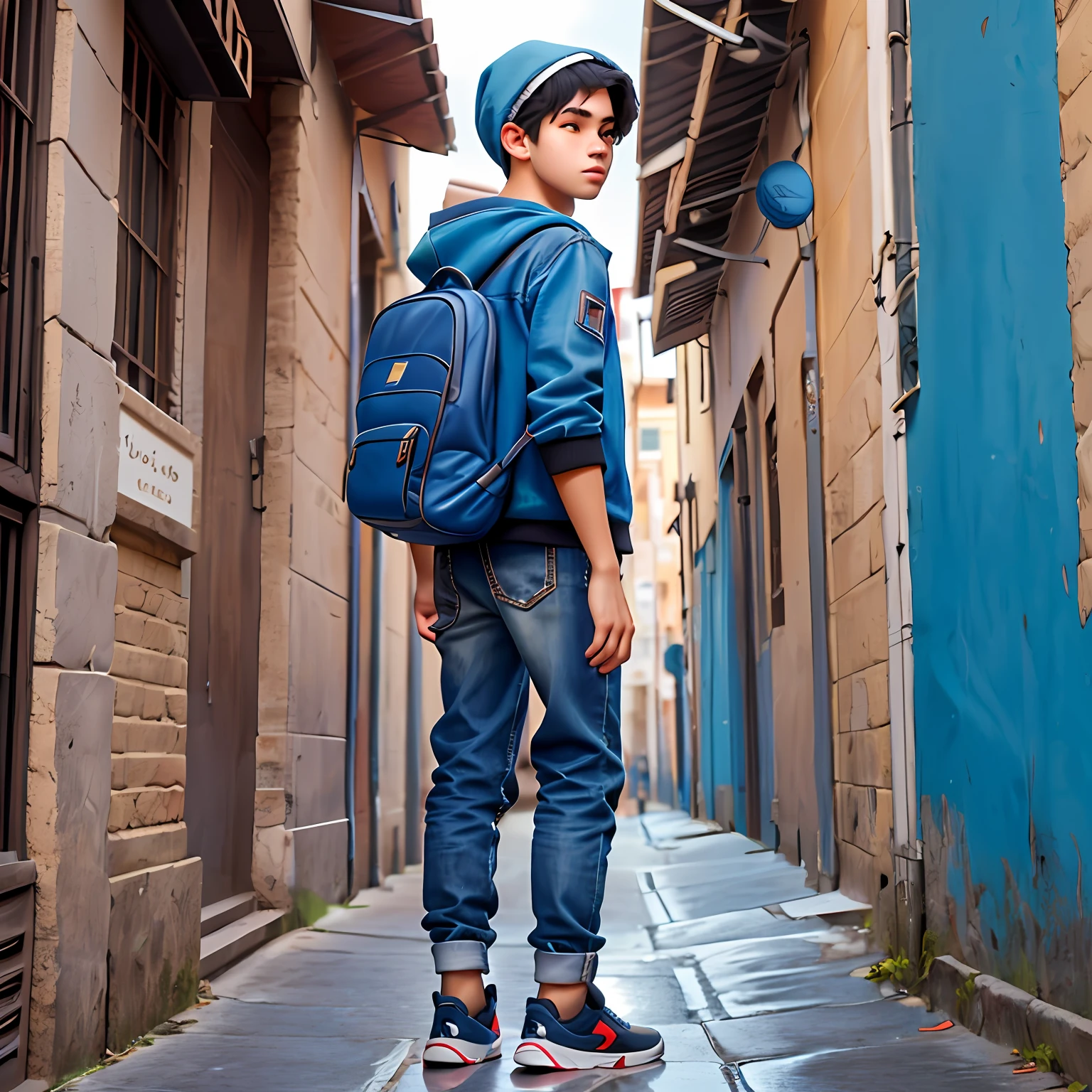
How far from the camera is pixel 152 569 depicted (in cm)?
331

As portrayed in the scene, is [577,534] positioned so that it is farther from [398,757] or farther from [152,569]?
[398,757]

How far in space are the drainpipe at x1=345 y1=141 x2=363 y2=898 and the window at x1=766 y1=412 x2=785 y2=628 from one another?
7.91ft

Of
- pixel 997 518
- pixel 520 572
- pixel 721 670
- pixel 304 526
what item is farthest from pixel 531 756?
pixel 721 670

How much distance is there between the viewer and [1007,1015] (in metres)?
2.41

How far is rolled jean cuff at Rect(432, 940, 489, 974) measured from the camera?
2.28 meters

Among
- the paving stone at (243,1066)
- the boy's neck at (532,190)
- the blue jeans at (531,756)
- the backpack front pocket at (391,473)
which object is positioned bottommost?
the paving stone at (243,1066)

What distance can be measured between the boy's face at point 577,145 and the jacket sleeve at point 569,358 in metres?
0.19

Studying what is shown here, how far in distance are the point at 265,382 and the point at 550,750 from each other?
3194mm

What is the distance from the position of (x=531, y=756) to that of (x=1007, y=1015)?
1.08 m

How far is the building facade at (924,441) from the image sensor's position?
2.26m

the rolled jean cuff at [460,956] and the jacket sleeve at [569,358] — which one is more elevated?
the jacket sleeve at [569,358]

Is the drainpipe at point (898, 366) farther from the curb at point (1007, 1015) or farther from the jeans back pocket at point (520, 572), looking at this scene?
the jeans back pocket at point (520, 572)

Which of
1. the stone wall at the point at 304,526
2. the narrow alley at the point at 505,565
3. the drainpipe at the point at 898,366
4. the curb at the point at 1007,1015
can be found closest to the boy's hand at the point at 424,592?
the narrow alley at the point at 505,565

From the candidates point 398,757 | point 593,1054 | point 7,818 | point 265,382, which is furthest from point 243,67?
point 398,757
